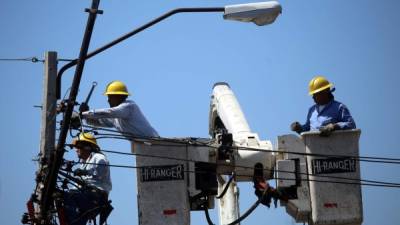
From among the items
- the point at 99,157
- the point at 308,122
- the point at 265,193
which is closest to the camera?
the point at 99,157

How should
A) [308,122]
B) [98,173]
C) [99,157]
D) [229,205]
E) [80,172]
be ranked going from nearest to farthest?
1. [80,172]
2. [98,173]
3. [99,157]
4. [308,122]
5. [229,205]

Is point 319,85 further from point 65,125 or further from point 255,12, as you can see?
point 65,125

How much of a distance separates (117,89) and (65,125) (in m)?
2.17

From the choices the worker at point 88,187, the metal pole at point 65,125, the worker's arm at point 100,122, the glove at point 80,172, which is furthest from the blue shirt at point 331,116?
the metal pole at point 65,125

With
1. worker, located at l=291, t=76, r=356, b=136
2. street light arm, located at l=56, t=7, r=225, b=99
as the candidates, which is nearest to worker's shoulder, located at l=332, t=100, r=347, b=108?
worker, located at l=291, t=76, r=356, b=136

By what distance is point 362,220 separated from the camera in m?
18.0

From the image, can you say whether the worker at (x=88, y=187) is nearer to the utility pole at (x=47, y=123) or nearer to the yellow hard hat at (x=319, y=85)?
the utility pole at (x=47, y=123)

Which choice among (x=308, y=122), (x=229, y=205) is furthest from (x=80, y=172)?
(x=229, y=205)

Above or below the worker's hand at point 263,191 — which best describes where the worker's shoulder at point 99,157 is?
above

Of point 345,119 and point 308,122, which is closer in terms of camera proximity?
point 345,119

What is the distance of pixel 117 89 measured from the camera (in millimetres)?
18719

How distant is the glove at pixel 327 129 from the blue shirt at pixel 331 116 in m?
0.19

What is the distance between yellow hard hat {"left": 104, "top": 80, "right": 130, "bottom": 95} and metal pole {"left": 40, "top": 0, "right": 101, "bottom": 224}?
6.64 ft

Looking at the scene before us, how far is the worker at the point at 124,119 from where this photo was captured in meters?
17.9
